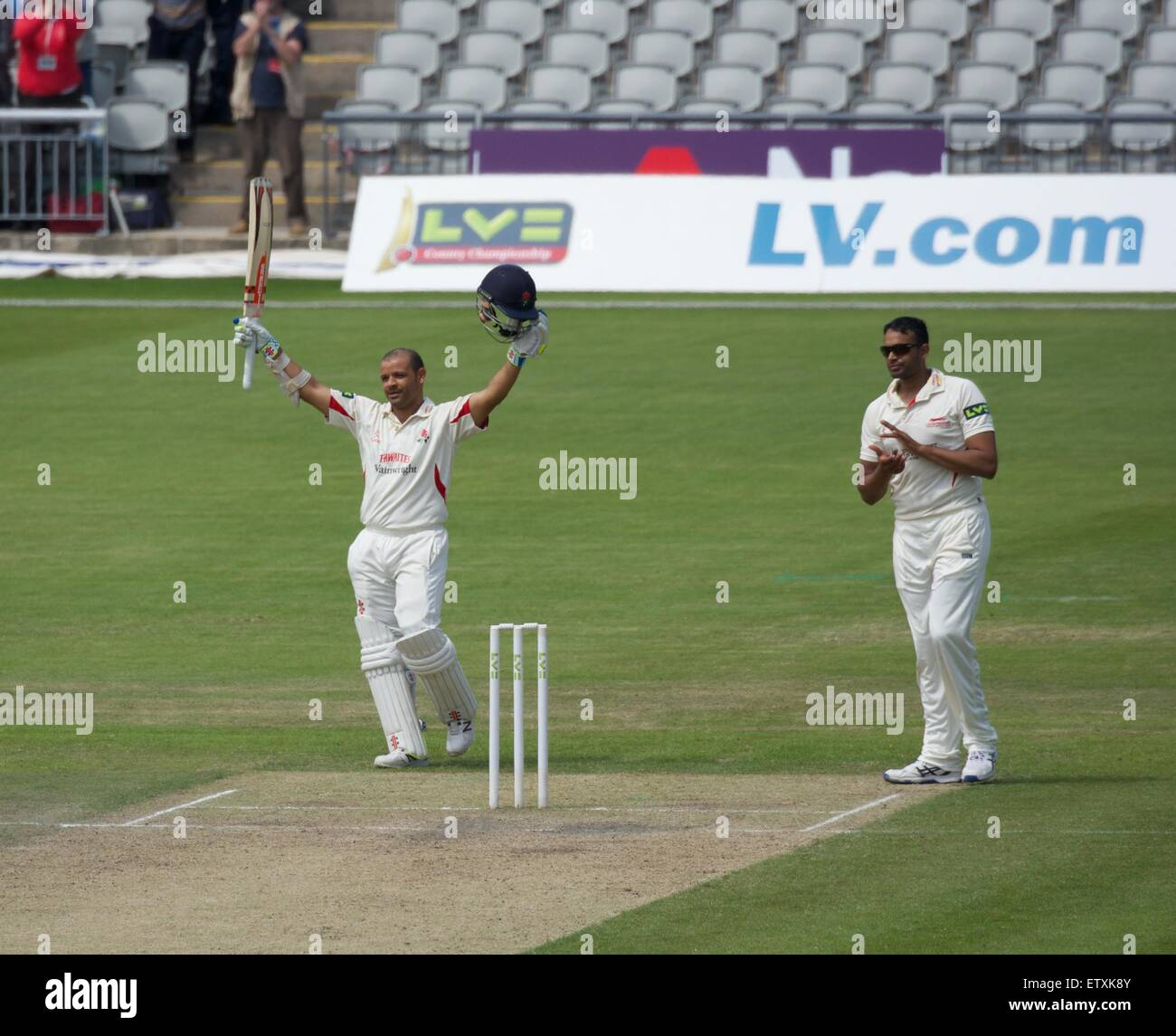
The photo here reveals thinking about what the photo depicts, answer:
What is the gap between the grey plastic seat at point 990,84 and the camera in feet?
111

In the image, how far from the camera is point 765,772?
11859mm

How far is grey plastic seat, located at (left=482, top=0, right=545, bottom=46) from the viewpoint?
3622cm

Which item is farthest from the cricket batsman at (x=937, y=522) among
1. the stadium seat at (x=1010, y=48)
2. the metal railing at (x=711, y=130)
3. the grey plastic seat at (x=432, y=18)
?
the grey plastic seat at (x=432, y=18)

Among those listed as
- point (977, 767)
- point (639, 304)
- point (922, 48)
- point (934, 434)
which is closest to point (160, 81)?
point (639, 304)

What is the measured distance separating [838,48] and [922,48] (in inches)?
51.5

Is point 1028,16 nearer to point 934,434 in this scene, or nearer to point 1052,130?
point 1052,130

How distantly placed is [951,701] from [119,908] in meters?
4.45

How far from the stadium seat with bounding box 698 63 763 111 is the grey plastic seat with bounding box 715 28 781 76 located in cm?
88

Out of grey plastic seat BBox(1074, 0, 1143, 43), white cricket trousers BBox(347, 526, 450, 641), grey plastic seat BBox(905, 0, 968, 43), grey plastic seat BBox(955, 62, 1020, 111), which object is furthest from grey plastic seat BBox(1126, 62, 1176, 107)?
Answer: white cricket trousers BBox(347, 526, 450, 641)

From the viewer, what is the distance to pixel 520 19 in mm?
36312

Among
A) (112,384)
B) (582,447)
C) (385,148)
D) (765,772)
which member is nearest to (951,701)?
(765,772)

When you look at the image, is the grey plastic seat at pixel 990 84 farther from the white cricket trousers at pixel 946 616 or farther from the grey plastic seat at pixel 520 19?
the white cricket trousers at pixel 946 616

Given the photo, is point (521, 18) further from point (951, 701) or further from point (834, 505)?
point (951, 701)

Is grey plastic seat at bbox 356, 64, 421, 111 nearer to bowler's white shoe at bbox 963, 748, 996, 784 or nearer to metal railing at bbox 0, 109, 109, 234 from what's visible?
metal railing at bbox 0, 109, 109, 234
